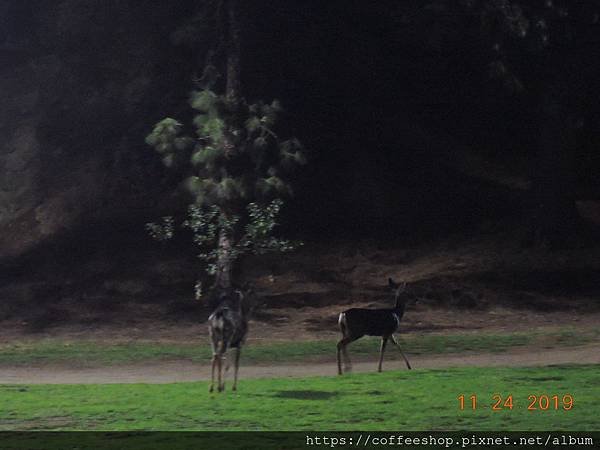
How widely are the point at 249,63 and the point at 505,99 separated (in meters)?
9.27

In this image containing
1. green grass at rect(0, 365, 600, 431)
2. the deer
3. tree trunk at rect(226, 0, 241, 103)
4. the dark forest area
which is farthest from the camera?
the dark forest area

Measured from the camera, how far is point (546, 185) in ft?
106

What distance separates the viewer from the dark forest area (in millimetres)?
29750

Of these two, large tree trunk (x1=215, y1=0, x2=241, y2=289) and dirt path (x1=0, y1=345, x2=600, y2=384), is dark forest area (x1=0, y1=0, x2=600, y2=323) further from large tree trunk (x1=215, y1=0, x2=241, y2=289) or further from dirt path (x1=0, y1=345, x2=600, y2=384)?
dirt path (x1=0, y1=345, x2=600, y2=384)

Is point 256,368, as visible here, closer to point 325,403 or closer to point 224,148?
point 325,403

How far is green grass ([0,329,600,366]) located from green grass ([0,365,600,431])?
3.80 metres

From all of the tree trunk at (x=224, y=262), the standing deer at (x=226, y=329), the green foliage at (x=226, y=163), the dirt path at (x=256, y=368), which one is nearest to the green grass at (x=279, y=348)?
the dirt path at (x=256, y=368)

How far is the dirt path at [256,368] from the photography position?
20.2 meters

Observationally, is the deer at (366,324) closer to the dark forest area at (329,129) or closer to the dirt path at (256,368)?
the dirt path at (256,368)

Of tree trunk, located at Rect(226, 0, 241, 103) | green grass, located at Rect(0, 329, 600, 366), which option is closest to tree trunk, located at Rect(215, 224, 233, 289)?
green grass, located at Rect(0, 329, 600, 366)

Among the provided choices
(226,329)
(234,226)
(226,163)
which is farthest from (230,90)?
(226,329)

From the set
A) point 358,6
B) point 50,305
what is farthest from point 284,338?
point 358,6

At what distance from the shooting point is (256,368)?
21.4 m

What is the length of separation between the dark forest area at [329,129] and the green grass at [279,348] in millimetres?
4146
